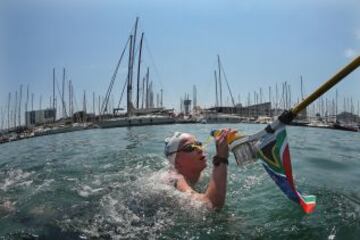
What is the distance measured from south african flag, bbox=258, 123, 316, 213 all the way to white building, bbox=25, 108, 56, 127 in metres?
74.2

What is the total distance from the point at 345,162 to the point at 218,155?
8220mm

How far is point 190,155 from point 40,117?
82070 mm

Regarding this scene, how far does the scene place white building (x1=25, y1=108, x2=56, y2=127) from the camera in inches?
3034

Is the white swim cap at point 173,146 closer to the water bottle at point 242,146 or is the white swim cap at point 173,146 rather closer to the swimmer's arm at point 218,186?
the water bottle at point 242,146

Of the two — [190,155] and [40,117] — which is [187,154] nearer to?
[190,155]

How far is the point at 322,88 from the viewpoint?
412 cm

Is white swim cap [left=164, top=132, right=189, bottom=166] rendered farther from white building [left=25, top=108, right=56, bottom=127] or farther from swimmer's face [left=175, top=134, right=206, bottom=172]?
white building [left=25, top=108, right=56, bottom=127]

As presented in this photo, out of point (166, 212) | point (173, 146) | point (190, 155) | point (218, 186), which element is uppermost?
point (173, 146)

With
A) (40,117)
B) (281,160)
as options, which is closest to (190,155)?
(281,160)

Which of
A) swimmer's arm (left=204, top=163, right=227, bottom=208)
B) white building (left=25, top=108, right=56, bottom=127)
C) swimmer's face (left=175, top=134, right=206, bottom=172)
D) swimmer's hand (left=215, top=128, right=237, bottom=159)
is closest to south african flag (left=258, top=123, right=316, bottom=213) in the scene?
swimmer's hand (left=215, top=128, right=237, bottom=159)

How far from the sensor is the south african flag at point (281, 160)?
4836 millimetres

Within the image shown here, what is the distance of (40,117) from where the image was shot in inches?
3258

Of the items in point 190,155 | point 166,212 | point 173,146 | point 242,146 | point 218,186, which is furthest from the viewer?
point 173,146

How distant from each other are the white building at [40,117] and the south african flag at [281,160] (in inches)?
2923
